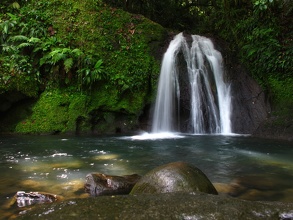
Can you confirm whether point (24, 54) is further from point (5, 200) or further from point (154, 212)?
point (154, 212)

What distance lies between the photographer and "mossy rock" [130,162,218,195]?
3.79 meters

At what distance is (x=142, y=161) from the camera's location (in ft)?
21.5

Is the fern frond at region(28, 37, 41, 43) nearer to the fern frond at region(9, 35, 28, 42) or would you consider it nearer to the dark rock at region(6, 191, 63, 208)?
the fern frond at region(9, 35, 28, 42)

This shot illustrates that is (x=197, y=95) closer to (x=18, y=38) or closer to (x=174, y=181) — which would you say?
(x=18, y=38)

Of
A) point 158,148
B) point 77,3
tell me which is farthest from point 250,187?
point 77,3

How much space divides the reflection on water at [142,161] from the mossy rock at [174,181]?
2.79 ft

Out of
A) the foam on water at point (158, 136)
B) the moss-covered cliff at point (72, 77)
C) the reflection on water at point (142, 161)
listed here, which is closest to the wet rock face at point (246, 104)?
the reflection on water at point (142, 161)

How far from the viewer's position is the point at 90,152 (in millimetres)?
7527

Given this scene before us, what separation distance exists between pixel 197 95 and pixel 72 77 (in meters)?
5.02

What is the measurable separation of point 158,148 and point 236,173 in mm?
2881

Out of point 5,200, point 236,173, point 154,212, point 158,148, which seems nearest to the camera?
point 154,212

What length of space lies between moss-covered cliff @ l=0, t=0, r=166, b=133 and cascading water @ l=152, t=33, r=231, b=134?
61 centimetres

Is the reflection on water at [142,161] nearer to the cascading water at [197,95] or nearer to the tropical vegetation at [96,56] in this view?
the cascading water at [197,95]

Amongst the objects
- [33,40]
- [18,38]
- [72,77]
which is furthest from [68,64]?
[18,38]
